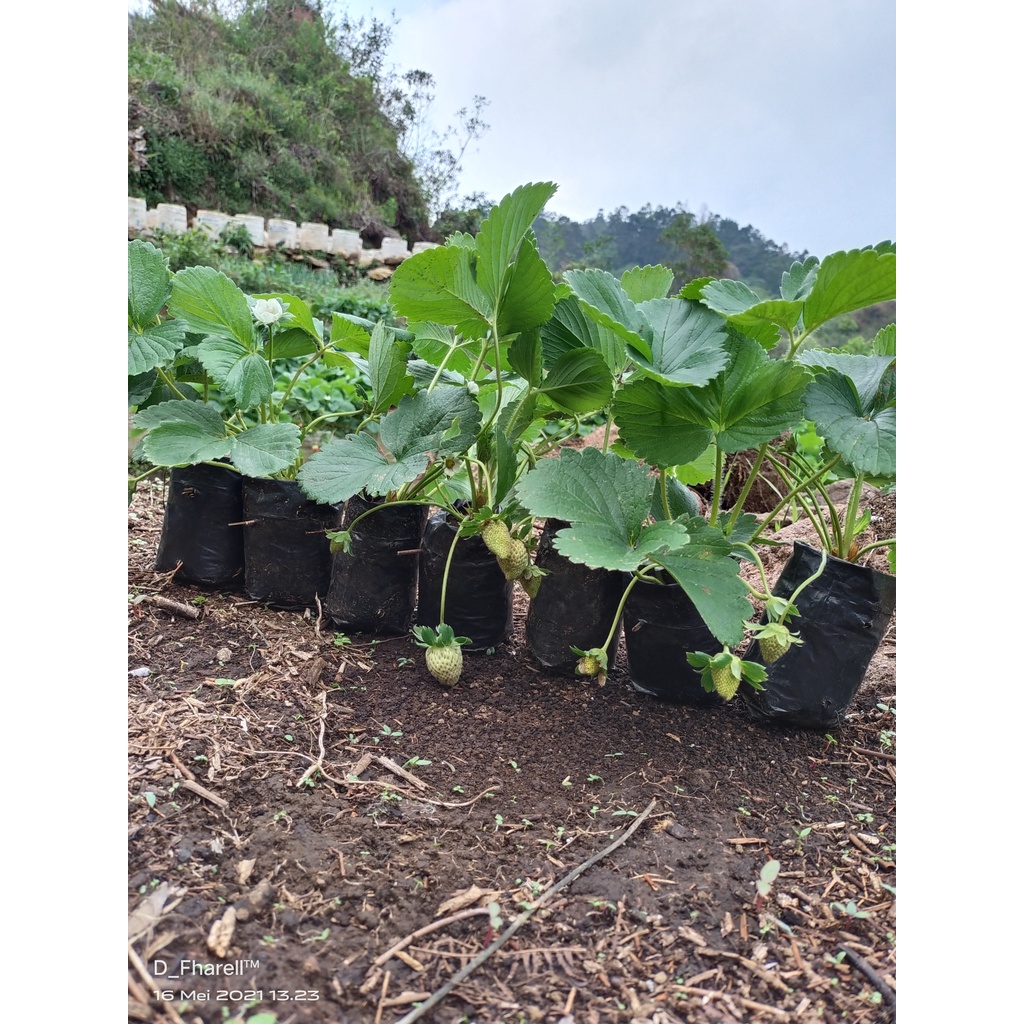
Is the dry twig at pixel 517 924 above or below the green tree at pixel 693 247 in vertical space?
below

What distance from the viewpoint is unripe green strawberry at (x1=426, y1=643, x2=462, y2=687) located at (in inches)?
42.2

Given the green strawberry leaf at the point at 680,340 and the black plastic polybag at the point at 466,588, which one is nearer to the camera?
the green strawberry leaf at the point at 680,340

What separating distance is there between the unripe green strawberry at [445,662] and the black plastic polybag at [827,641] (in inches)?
16.9

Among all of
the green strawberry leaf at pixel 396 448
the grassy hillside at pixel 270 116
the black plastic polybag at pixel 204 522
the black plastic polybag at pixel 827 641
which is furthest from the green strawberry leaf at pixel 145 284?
the grassy hillside at pixel 270 116

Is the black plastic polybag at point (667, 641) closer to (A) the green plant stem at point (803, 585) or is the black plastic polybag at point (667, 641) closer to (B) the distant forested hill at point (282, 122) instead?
(A) the green plant stem at point (803, 585)

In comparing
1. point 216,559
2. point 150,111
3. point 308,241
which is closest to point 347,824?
point 216,559

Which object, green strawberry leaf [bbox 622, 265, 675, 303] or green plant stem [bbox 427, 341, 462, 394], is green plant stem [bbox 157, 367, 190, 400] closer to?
green plant stem [bbox 427, 341, 462, 394]

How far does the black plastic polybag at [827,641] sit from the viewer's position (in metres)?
1.02

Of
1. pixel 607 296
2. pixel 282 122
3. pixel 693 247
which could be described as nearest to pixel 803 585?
→ pixel 607 296

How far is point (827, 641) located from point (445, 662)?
1.70 ft

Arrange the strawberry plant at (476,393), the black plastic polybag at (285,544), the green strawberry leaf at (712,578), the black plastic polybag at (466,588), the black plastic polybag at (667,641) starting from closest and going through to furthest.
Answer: the green strawberry leaf at (712,578)
the strawberry plant at (476,393)
the black plastic polybag at (667,641)
the black plastic polybag at (466,588)
the black plastic polybag at (285,544)

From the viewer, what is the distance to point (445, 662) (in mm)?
1070
